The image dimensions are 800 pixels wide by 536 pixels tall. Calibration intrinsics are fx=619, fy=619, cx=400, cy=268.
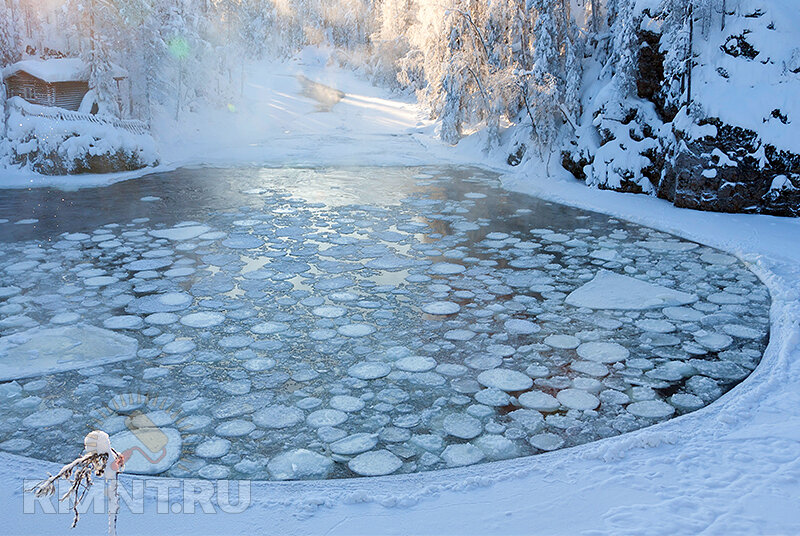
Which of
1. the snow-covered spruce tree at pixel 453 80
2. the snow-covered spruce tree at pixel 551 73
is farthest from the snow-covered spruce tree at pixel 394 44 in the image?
the snow-covered spruce tree at pixel 551 73

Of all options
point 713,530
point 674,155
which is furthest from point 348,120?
point 713,530

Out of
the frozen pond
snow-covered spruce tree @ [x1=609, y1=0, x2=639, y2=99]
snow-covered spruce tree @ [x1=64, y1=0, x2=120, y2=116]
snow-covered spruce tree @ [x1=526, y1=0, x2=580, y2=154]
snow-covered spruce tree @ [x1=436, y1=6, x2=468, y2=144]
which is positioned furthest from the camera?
snow-covered spruce tree @ [x1=64, y1=0, x2=120, y2=116]

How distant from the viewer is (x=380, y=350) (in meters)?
4.70

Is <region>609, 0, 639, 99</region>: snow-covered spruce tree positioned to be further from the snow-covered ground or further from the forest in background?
the snow-covered ground

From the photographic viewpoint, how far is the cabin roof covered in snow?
17.1 meters

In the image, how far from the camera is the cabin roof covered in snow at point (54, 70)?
56.2 ft

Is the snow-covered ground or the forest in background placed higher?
the forest in background

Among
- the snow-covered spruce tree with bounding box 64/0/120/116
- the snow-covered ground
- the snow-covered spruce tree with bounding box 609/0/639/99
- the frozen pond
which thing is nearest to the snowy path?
the snow-covered spruce tree with bounding box 64/0/120/116

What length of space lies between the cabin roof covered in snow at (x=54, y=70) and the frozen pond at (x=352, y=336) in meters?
10.4

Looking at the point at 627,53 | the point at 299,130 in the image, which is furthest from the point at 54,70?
the point at 627,53

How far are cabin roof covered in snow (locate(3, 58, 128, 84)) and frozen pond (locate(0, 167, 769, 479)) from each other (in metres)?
10.4

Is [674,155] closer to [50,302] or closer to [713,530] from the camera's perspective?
[713,530]

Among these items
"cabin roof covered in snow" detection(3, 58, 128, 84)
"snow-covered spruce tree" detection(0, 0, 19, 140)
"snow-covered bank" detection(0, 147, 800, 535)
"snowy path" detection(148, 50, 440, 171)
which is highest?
"snow-covered spruce tree" detection(0, 0, 19, 140)

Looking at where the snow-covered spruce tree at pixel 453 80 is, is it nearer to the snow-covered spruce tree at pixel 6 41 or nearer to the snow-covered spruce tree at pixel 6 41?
the snow-covered spruce tree at pixel 6 41
